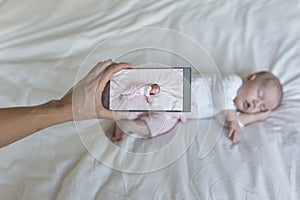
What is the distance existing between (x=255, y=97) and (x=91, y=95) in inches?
20.7

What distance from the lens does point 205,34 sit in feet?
4.67

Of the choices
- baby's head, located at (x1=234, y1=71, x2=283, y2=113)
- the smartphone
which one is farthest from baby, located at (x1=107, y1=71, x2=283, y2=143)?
the smartphone

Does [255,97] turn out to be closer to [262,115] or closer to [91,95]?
[262,115]

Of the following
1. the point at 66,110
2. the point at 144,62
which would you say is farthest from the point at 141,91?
the point at 144,62

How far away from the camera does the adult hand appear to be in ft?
3.07

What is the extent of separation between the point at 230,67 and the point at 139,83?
1.56ft

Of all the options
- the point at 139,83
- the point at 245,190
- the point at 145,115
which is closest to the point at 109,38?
the point at 145,115

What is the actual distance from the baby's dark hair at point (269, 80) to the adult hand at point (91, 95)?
18.0 inches

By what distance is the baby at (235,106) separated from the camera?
117 centimetres

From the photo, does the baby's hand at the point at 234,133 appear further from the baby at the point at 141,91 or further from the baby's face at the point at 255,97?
the baby at the point at 141,91

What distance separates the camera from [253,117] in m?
1.26

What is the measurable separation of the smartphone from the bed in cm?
19

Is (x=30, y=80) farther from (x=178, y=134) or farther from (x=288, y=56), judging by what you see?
(x=288, y=56)

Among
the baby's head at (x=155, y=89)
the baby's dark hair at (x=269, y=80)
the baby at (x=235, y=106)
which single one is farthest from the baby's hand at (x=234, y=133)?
the baby's head at (x=155, y=89)
